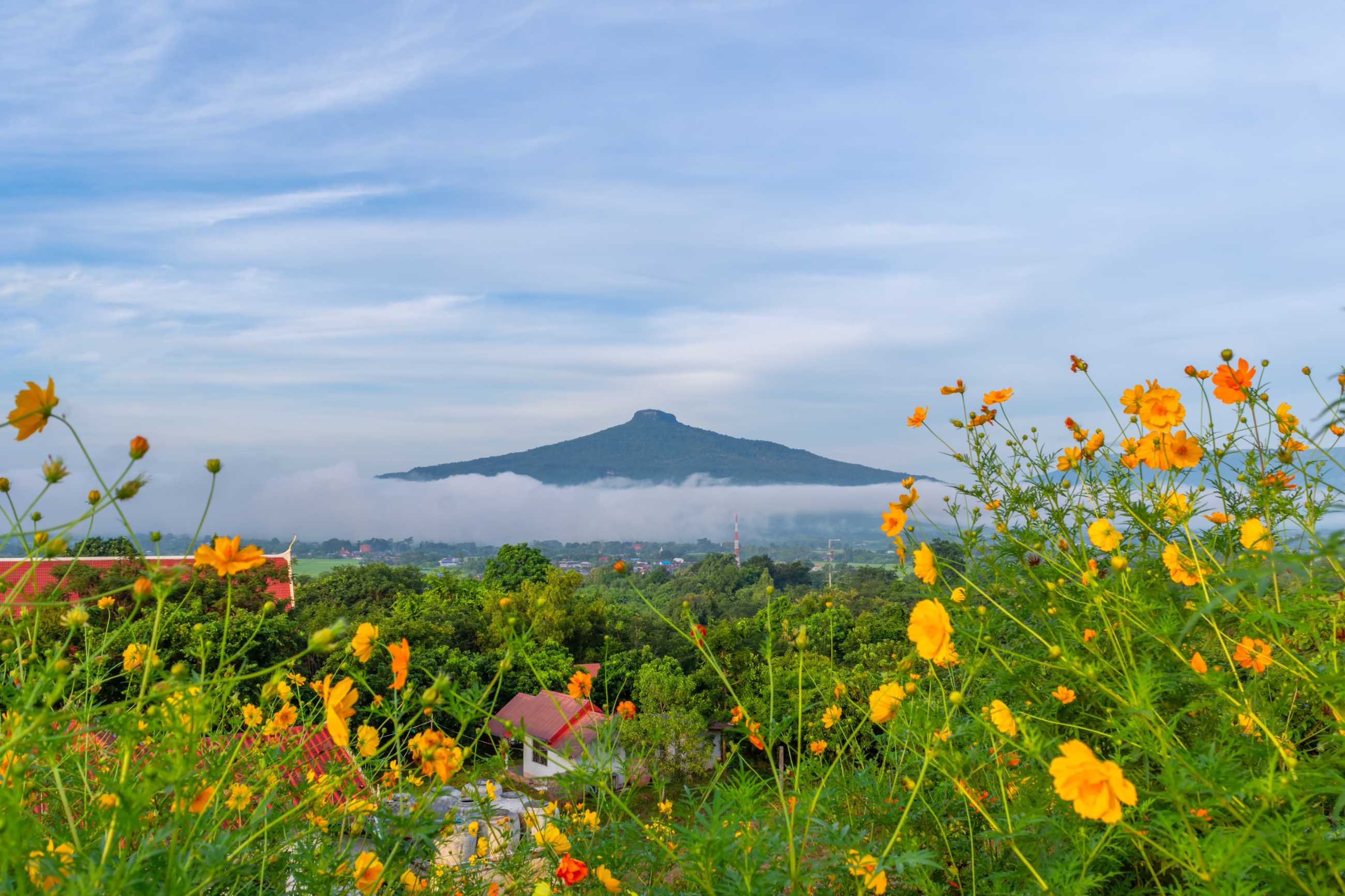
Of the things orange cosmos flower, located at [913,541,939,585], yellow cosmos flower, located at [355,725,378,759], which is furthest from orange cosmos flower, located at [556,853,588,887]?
orange cosmos flower, located at [913,541,939,585]

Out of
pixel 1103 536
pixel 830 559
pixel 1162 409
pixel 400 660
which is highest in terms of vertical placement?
pixel 1162 409

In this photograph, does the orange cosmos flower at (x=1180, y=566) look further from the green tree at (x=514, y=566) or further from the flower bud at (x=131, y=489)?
the green tree at (x=514, y=566)

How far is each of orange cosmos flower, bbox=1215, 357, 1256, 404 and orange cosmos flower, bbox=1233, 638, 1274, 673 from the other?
1.69ft

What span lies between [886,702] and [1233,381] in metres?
1.00

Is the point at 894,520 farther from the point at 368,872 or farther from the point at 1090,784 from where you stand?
the point at 368,872

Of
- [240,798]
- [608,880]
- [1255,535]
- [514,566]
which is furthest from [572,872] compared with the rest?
[514,566]

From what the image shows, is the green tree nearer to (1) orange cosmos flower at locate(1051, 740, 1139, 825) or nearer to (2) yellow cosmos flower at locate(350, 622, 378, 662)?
(2) yellow cosmos flower at locate(350, 622, 378, 662)

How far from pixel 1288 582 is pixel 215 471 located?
2.08 m

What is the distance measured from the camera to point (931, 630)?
4.26 ft

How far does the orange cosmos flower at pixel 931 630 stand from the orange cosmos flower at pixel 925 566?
158 millimetres

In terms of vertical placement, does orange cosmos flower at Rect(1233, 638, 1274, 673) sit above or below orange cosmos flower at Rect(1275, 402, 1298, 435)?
below

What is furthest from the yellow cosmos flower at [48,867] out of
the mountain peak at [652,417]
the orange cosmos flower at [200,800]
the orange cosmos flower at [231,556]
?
the mountain peak at [652,417]

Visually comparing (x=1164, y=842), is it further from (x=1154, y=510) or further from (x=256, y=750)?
(x=256, y=750)

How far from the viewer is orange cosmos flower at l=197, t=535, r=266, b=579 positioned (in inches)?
51.0
